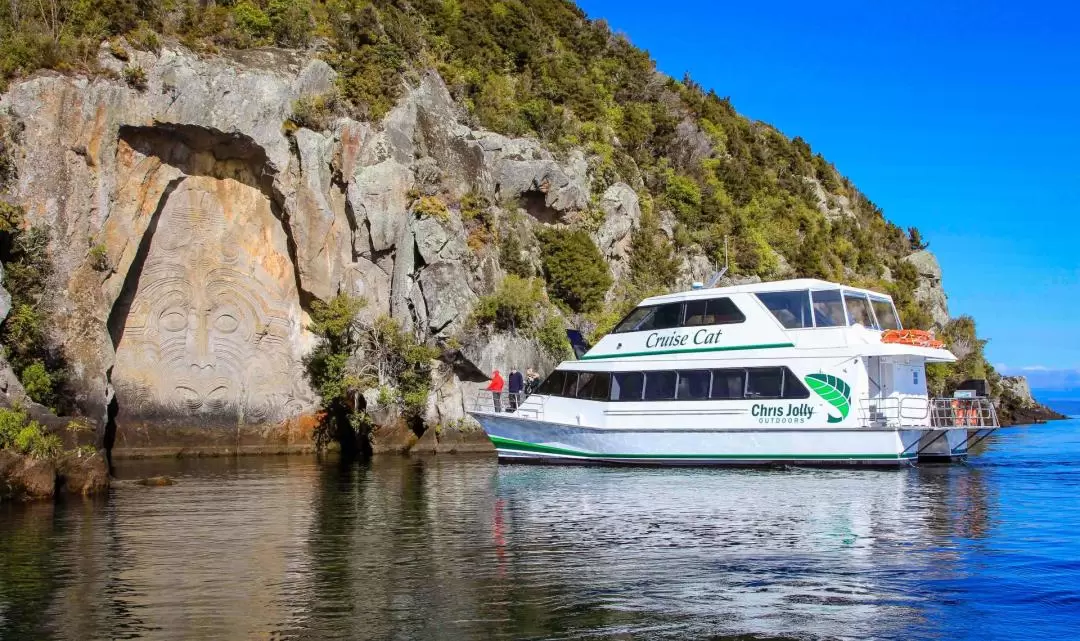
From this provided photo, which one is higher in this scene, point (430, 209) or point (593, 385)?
point (430, 209)

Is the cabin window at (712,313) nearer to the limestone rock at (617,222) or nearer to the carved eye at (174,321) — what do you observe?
the limestone rock at (617,222)

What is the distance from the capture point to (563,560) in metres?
13.9

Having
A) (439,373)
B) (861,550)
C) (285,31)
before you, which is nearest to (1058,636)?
(861,550)

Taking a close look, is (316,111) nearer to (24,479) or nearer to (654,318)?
(654,318)

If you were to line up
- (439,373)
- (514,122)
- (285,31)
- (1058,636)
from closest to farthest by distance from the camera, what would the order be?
1. (1058,636)
2. (439,373)
3. (285,31)
4. (514,122)

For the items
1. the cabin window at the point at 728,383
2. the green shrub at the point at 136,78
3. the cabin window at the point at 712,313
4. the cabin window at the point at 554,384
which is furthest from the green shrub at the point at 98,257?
the cabin window at the point at 728,383

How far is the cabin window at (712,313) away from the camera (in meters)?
26.7

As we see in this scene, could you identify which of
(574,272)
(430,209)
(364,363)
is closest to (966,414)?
(574,272)

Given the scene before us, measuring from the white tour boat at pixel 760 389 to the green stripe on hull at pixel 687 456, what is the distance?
32 mm

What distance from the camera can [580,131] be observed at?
148ft

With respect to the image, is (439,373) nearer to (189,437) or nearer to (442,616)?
(189,437)

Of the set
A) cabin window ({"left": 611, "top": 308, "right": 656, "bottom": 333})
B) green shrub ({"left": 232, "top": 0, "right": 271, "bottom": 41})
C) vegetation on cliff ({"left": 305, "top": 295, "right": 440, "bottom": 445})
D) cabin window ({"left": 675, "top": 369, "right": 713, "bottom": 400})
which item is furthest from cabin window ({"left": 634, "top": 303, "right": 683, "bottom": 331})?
green shrub ({"left": 232, "top": 0, "right": 271, "bottom": 41})

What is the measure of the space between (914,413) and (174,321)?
24.0 m

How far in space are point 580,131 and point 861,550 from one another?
33268 millimetres
